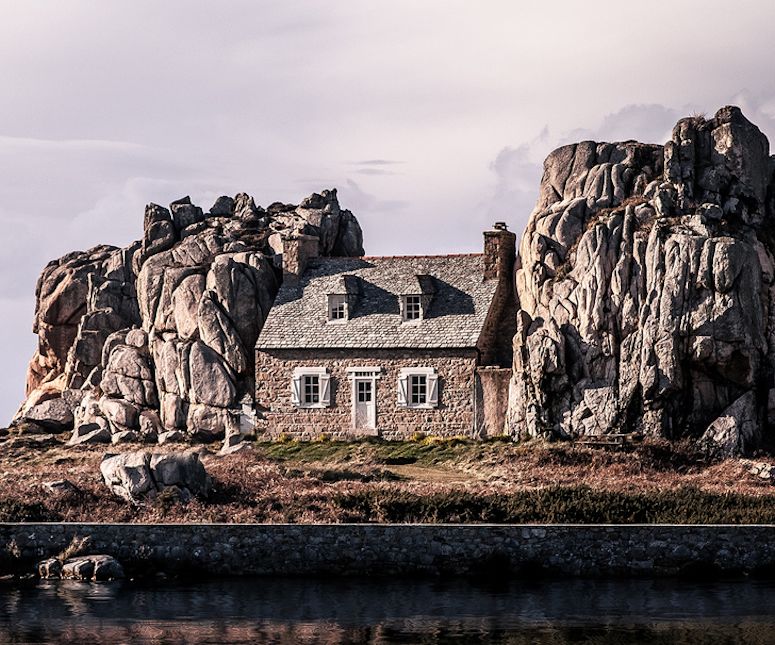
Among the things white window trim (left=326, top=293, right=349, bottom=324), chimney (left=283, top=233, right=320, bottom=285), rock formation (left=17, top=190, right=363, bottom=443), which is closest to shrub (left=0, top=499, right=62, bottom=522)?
rock formation (left=17, top=190, right=363, bottom=443)

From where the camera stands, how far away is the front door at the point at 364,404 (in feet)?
178

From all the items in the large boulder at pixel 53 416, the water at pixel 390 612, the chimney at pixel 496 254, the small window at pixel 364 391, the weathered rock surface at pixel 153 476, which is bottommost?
the water at pixel 390 612

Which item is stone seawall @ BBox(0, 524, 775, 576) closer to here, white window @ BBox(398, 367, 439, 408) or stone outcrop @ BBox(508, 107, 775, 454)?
stone outcrop @ BBox(508, 107, 775, 454)

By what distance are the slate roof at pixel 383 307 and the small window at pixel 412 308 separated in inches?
13.0

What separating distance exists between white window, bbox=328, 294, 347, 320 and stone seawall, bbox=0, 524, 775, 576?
2320 cm

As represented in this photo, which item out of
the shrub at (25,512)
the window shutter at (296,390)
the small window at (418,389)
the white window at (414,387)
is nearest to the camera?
the shrub at (25,512)

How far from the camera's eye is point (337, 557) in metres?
33.0

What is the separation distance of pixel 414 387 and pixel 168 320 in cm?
1177

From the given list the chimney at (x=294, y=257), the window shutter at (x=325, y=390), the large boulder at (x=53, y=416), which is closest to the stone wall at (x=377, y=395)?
the window shutter at (x=325, y=390)

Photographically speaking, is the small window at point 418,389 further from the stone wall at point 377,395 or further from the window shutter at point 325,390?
the window shutter at point 325,390

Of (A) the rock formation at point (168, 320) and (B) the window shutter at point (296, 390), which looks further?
(A) the rock formation at point (168, 320)

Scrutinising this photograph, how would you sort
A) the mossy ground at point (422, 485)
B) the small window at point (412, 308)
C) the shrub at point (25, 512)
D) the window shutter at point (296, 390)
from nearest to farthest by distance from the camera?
the shrub at point (25, 512) < the mossy ground at point (422, 485) < the small window at point (412, 308) < the window shutter at point (296, 390)

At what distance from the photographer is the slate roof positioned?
54.0m

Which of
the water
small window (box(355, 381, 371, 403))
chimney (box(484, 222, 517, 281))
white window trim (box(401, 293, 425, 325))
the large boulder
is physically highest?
chimney (box(484, 222, 517, 281))
